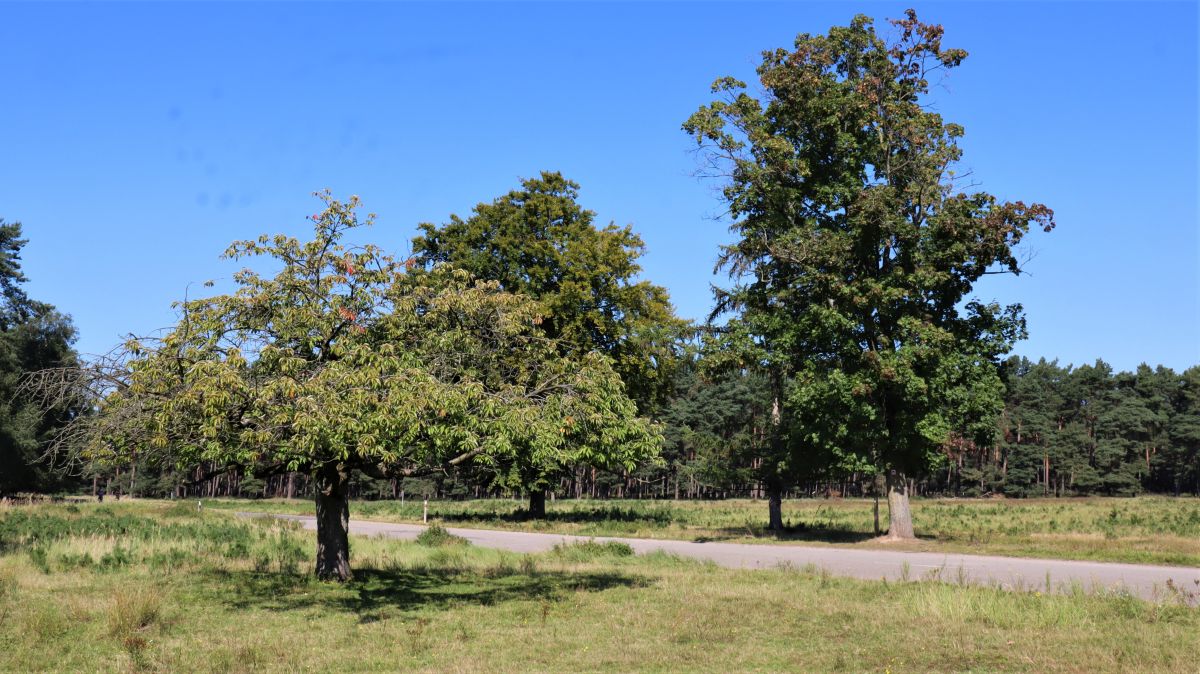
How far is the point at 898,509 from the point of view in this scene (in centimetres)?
2809

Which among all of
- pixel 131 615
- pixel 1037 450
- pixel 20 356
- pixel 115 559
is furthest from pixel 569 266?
pixel 1037 450

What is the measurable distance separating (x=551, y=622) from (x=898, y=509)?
736 inches

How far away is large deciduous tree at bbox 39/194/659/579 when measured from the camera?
1200 centimetres

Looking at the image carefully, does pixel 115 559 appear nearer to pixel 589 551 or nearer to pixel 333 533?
pixel 333 533

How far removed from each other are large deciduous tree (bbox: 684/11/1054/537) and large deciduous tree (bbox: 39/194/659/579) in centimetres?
1284

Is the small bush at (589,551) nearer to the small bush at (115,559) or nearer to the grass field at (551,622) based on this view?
the grass field at (551,622)

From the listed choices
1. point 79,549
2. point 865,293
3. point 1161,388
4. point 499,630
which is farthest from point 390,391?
point 1161,388

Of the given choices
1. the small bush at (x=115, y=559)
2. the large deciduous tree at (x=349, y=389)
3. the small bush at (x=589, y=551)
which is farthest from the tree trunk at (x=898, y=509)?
the small bush at (x=115, y=559)

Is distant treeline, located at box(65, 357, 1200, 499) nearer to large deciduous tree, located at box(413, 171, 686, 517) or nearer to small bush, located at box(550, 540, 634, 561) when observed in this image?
large deciduous tree, located at box(413, 171, 686, 517)

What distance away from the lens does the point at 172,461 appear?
13.9 m

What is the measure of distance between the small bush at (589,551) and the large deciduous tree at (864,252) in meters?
6.97

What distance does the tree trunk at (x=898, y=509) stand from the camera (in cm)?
2789

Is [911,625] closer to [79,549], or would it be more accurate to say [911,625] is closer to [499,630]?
[499,630]

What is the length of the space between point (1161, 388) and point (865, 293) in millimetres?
113223
